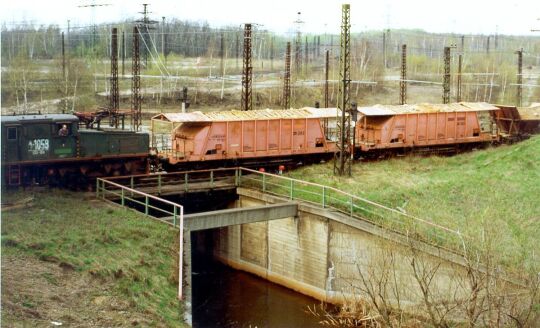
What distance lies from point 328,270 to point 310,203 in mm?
2482

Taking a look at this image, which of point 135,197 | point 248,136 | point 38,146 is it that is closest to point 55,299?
point 135,197

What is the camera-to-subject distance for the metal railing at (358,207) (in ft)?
68.3

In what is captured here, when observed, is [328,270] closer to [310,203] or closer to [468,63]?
[310,203]

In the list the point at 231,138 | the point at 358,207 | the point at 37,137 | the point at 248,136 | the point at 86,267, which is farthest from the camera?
the point at 248,136

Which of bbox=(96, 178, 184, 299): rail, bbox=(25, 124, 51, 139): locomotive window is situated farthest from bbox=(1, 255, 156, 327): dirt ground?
bbox=(25, 124, 51, 139): locomotive window

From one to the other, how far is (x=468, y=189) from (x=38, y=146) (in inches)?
641

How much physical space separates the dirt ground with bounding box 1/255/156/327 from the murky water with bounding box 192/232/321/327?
6546 millimetres

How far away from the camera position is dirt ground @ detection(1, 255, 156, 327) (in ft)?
43.2

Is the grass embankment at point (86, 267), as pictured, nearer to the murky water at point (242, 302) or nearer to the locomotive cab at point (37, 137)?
the locomotive cab at point (37, 137)

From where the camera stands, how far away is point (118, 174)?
84.6ft

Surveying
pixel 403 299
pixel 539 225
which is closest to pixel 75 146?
pixel 403 299

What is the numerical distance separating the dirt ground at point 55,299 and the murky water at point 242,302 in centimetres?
655

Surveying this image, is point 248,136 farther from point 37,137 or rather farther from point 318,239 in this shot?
point 37,137

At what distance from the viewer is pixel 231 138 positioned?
29141 millimetres
